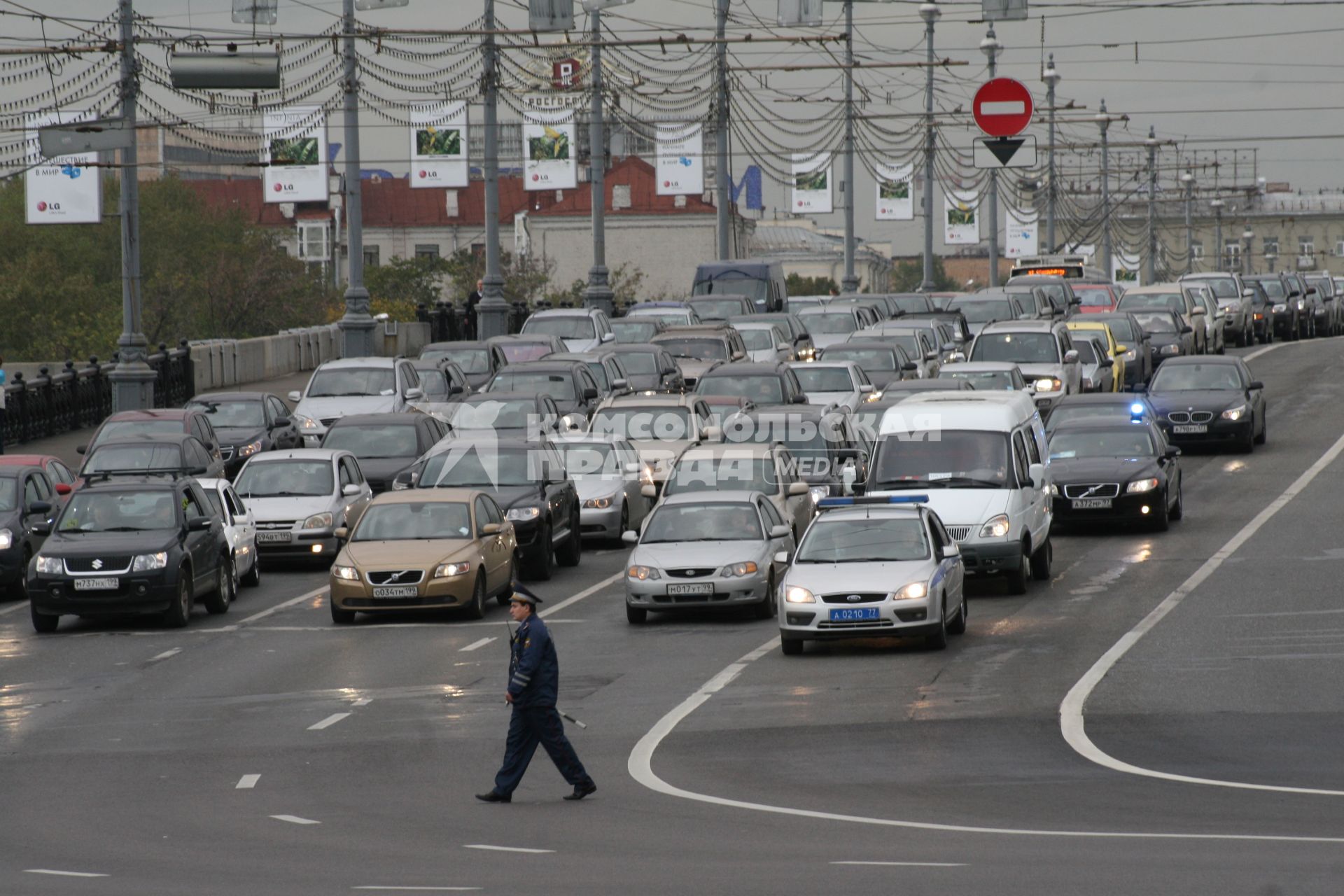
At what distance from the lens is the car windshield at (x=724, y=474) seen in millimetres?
26328

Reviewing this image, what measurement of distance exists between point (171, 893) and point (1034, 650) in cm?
1078

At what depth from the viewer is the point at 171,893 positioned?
10.4m

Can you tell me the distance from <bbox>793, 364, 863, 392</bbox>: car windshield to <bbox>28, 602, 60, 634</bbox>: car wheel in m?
17.2

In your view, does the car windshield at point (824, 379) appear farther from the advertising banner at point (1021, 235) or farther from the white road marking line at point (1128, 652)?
the advertising banner at point (1021, 235)

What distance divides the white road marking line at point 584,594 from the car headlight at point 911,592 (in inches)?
186

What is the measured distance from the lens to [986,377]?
3603cm

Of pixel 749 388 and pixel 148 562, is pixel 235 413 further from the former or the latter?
pixel 148 562

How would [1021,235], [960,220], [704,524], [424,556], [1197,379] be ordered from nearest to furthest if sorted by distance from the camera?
[424,556], [704,524], [1197,379], [960,220], [1021,235]

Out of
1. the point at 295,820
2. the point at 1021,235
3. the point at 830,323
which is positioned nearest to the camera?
the point at 295,820

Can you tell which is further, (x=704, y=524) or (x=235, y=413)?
(x=235, y=413)

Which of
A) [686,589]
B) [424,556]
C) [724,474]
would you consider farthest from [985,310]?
[686,589]

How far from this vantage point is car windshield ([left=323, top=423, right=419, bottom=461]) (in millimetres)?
31328

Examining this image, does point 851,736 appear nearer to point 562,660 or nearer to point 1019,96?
point 562,660

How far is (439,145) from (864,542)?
3356 cm
